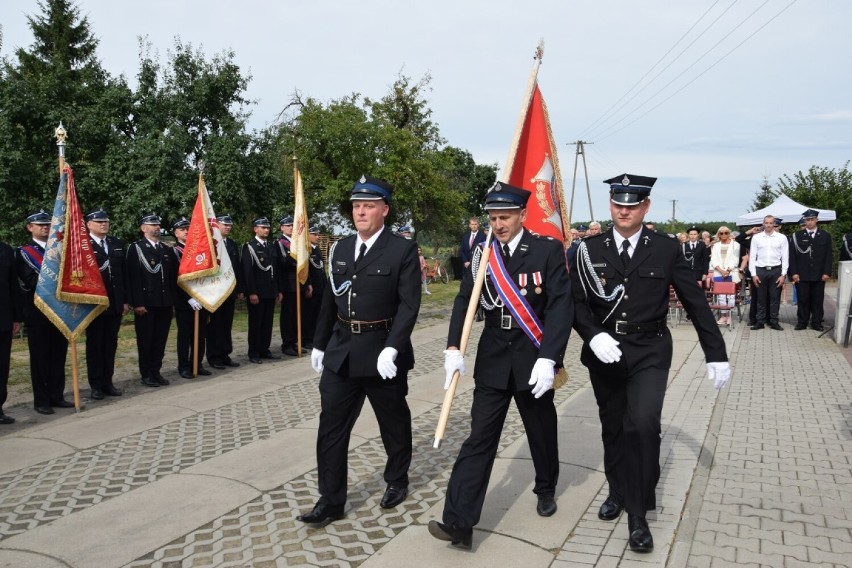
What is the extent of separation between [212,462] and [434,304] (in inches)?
532

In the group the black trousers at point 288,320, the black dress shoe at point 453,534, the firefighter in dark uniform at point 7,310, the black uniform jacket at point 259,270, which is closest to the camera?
the black dress shoe at point 453,534

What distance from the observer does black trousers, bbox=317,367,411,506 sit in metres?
4.10

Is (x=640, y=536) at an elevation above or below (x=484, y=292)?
below

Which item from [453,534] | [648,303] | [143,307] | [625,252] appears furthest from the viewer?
[143,307]

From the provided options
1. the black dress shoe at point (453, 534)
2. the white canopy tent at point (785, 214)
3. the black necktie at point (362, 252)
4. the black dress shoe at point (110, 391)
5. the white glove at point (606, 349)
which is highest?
the white canopy tent at point (785, 214)

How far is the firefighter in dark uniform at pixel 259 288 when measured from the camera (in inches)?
398

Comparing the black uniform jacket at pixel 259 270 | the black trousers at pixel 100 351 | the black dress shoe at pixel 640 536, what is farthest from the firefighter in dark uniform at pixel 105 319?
the black dress shoe at pixel 640 536

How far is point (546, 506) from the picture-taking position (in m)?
4.22

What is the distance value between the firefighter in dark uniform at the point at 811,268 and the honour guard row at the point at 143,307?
28.8 feet

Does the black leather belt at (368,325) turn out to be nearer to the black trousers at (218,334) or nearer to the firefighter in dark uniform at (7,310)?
the firefighter in dark uniform at (7,310)

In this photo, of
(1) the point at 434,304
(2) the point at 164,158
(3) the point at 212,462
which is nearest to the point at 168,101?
(2) the point at 164,158

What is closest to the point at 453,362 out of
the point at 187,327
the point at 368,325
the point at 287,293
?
the point at 368,325

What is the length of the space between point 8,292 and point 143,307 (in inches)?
70.3

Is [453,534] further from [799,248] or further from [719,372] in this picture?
[799,248]
